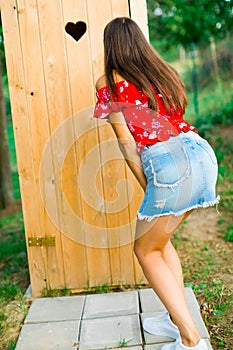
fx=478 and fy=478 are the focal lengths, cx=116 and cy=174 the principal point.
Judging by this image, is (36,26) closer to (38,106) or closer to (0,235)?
(38,106)

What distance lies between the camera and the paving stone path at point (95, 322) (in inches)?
105

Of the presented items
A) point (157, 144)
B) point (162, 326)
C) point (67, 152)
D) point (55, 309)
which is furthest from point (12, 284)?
point (157, 144)

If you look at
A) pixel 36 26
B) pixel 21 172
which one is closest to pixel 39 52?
pixel 36 26

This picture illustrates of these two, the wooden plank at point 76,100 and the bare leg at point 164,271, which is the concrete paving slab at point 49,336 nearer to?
the wooden plank at point 76,100

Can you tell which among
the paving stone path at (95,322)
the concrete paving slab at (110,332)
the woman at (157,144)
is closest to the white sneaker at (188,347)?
the woman at (157,144)

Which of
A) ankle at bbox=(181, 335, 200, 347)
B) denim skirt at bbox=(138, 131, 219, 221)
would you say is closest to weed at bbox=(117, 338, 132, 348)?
ankle at bbox=(181, 335, 200, 347)

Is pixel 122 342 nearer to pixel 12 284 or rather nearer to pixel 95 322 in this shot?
pixel 95 322

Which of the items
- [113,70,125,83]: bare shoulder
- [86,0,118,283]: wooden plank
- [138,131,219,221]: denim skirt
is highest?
[86,0,118,283]: wooden plank

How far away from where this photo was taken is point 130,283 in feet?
11.3

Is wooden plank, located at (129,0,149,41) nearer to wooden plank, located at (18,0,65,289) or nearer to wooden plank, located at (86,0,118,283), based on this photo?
wooden plank, located at (86,0,118,283)

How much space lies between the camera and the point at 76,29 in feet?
10.6

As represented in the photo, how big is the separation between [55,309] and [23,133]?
1200 millimetres

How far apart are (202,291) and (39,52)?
77.1 inches

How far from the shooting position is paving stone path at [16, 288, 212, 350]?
2668 millimetres
